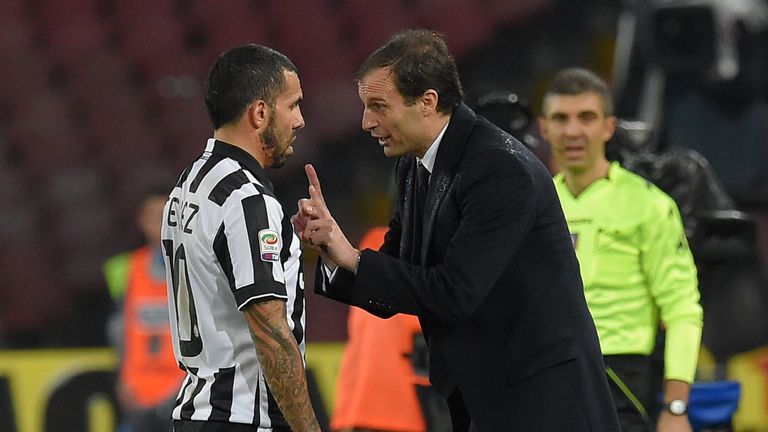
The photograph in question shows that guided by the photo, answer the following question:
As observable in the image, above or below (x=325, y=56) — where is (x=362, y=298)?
below

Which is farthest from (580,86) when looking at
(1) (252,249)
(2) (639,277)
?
(1) (252,249)

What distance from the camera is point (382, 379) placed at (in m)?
3.95

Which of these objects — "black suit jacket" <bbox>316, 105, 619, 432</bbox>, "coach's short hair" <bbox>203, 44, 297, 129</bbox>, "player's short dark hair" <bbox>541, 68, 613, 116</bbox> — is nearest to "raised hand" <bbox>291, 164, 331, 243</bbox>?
"black suit jacket" <bbox>316, 105, 619, 432</bbox>

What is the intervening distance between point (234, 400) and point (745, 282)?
309 centimetres

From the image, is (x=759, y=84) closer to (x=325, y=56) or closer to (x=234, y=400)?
(x=325, y=56)

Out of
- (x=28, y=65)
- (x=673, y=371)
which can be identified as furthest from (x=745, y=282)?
(x=28, y=65)

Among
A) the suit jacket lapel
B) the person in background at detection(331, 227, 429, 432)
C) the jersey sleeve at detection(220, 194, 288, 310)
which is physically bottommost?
the person in background at detection(331, 227, 429, 432)

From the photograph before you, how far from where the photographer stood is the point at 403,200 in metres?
2.76

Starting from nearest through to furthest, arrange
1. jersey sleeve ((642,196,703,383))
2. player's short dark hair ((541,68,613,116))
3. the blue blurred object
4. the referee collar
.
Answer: the referee collar < jersey sleeve ((642,196,703,383)) < player's short dark hair ((541,68,613,116)) < the blue blurred object

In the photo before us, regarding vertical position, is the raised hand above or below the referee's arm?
above

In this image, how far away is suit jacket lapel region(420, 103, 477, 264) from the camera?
2.57 m

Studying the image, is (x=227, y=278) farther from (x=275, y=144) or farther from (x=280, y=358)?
(x=275, y=144)

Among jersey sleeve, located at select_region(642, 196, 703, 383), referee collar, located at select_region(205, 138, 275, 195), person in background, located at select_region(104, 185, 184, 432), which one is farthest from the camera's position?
person in background, located at select_region(104, 185, 184, 432)

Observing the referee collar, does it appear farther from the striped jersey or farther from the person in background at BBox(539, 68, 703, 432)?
the person in background at BBox(539, 68, 703, 432)
